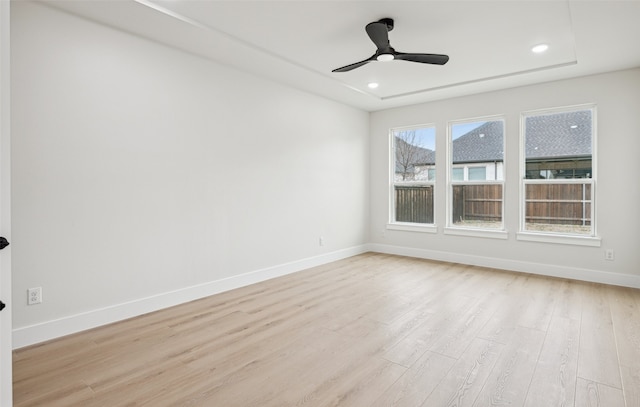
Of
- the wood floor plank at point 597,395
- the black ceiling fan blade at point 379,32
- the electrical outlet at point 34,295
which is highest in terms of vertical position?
the black ceiling fan blade at point 379,32

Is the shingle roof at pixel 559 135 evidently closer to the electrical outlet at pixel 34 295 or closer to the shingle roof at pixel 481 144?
the shingle roof at pixel 481 144

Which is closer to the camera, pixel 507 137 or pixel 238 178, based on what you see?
pixel 238 178

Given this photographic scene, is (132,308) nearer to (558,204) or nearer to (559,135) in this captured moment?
(558,204)

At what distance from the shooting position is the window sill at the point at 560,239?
4.42 m

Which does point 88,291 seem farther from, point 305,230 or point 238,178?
point 305,230

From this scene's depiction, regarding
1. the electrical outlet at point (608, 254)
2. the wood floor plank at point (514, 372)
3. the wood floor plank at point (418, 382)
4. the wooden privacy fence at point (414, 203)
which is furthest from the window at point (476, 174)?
the wood floor plank at point (418, 382)

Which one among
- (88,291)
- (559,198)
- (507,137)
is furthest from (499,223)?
(88,291)

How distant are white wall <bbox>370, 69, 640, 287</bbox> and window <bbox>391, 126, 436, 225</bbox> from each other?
18 cm

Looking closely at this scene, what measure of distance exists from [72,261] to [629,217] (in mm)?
5989

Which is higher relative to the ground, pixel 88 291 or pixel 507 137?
pixel 507 137

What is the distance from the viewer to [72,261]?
286 cm

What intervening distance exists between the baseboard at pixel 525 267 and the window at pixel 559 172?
48 cm

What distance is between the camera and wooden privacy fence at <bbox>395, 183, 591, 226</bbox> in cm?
461

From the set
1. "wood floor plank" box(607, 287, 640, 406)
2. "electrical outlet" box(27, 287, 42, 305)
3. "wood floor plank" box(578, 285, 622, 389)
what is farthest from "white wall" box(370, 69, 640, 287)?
"electrical outlet" box(27, 287, 42, 305)
